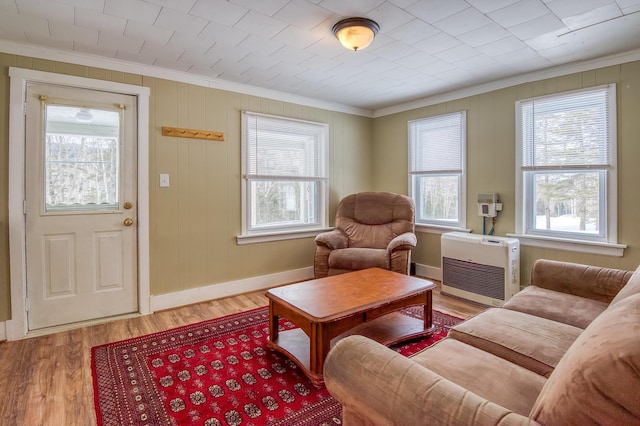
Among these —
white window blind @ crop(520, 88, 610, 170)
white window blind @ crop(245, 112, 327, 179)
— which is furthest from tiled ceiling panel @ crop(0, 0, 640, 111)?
white window blind @ crop(245, 112, 327, 179)

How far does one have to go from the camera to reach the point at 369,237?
3.98 metres

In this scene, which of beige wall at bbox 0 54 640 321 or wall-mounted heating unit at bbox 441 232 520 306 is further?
wall-mounted heating unit at bbox 441 232 520 306

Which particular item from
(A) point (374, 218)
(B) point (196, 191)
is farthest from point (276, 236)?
(A) point (374, 218)

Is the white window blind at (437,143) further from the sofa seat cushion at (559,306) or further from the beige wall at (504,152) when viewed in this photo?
the sofa seat cushion at (559,306)

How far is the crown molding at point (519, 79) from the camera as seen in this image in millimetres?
2847

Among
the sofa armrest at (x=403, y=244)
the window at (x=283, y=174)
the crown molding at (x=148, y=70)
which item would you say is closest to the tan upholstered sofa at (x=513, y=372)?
the sofa armrest at (x=403, y=244)

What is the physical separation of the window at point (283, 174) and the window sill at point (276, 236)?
48 mm

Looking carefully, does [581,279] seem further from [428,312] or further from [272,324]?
[272,324]

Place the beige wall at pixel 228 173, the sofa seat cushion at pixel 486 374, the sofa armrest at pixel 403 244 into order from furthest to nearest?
the sofa armrest at pixel 403 244
the beige wall at pixel 228 173
the sofa seat cushion at pixel 486 374

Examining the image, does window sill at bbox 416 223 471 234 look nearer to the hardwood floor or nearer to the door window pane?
the hardwood floor

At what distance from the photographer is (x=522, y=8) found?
2.13 metres

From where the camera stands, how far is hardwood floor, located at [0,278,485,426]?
176cm

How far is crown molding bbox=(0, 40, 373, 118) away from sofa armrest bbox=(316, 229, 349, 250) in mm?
1643

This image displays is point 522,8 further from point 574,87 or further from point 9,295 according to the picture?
point 9,295
